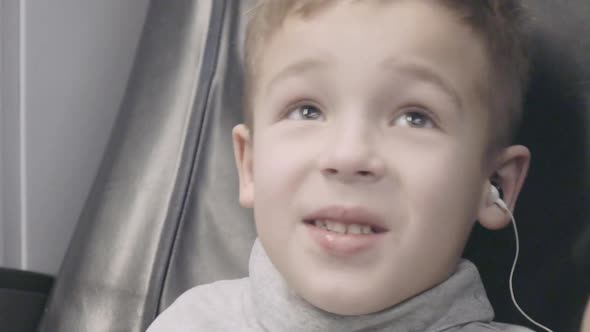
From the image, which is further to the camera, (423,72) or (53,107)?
(53,107)

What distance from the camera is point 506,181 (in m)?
0.90

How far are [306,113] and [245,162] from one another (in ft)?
0.52

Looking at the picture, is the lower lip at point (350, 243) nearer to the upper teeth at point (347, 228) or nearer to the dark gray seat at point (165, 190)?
the upper teeth at point (347, 228)

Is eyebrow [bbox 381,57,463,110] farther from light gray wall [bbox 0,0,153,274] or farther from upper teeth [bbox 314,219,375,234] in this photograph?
light gray wall [bbox 0,0,153,274]

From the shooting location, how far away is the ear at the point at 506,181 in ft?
2.85

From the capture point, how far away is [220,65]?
1.18 metres

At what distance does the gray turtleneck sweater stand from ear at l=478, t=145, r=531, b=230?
0.06m

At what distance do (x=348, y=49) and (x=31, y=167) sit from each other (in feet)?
2.68

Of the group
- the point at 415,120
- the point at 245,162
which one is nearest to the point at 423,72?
the point at 415,120

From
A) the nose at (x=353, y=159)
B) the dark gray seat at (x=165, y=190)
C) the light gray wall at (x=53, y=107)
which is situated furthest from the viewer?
the light gray wall at (x=53, y=107)

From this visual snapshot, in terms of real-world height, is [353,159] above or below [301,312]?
above

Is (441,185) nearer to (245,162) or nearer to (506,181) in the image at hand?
(506,181)

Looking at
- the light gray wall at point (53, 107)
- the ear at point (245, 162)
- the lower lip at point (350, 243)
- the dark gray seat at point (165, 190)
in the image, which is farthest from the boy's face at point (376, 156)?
the light gray wall at point (53, 107)

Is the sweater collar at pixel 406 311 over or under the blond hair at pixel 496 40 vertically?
under
